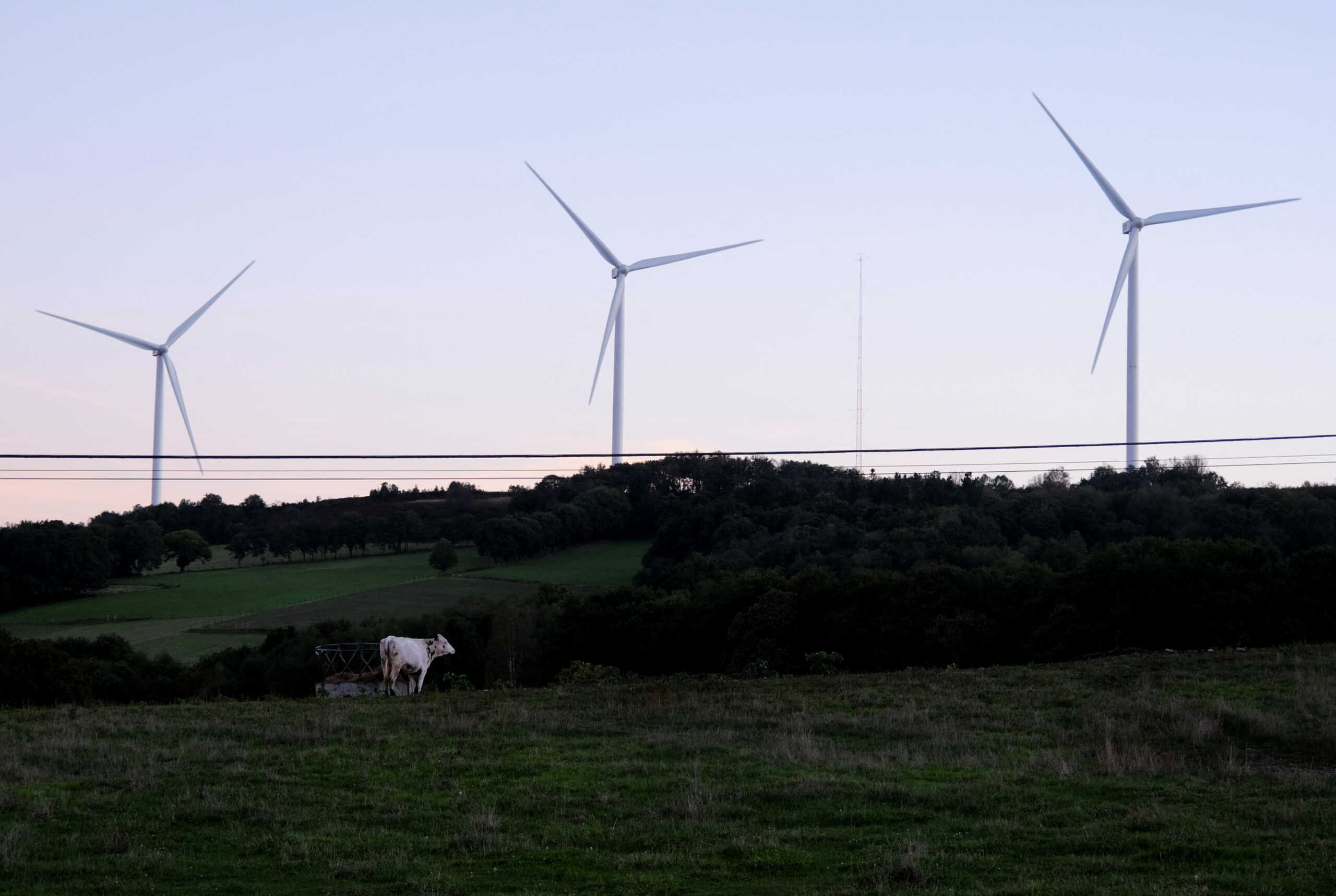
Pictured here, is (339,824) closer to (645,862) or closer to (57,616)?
(645,862)

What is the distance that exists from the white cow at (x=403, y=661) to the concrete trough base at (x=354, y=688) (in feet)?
0.88

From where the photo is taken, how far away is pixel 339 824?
15102 mm

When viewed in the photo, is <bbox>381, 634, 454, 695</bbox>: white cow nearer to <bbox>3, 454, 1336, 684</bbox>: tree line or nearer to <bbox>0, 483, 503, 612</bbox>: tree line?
<bbox>3, 454, 1336, 684</bbox>: tree line

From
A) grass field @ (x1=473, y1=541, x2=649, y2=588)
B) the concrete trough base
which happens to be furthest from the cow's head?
grass field @ (x1=473, y1=541, x2=649, y2=588)

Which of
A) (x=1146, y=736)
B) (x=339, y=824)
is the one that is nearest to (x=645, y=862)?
(x=339, y=824)

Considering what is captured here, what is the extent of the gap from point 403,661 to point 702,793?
20974 millimetres

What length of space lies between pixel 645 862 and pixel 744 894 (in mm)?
1603

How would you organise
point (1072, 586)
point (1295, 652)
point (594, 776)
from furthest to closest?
point (1072, 586), point (1295, 652), point (594, 776)

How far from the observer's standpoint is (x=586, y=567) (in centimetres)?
8938

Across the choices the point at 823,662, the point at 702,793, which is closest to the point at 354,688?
the point at 823,662

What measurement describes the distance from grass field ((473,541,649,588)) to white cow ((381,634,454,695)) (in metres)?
43.7

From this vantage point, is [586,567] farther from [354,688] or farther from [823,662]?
[354,688]

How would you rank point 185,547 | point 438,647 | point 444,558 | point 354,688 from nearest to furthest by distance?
point 354,688
point 438,647
point 444,558
point 185,547

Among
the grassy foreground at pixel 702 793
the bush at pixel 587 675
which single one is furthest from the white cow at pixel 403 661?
the grassy foreground at pixel 702 793
